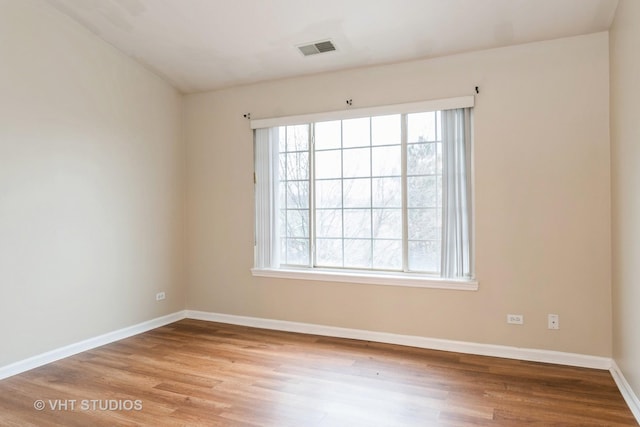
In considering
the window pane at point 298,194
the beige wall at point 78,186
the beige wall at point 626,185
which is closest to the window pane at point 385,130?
the window pane at point 298,194

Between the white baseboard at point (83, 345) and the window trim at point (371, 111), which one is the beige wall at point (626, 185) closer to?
the window trim at point (371, 111)

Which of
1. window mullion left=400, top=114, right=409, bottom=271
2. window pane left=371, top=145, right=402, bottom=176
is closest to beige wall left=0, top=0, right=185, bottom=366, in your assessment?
window pane left=371, top=145, right=402, bottom=176

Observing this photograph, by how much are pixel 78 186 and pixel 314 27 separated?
261 cm

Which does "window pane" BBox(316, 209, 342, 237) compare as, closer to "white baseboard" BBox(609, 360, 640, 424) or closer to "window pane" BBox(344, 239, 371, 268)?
"window pane" BBox(344, 239, 371, 268)

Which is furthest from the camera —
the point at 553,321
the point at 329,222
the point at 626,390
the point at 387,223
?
the point at 329,222

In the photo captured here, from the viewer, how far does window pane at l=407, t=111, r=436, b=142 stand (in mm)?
3855

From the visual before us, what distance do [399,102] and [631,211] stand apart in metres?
2.09

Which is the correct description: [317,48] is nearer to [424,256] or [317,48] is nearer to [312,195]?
[312,195]

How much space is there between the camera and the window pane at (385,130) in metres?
4.02

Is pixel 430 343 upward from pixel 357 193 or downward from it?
→ downward

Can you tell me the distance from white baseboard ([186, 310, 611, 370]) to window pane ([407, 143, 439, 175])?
1.58 metres

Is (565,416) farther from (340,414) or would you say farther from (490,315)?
(340,414)

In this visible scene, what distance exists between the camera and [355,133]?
166 inches

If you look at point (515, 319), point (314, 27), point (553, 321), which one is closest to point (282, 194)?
point (314, 27)
